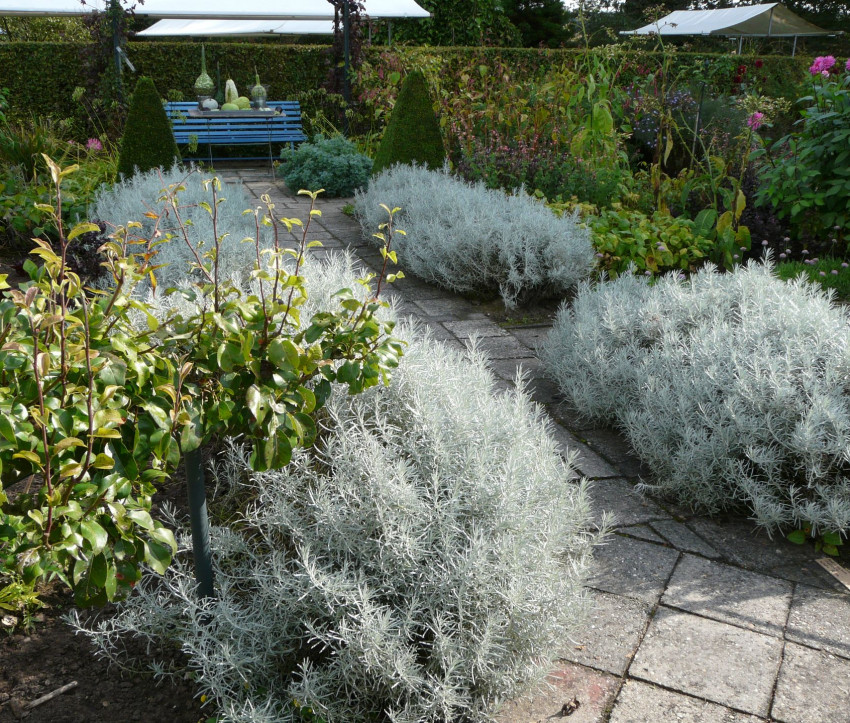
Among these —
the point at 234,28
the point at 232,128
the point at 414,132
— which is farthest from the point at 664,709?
the point at 234,28

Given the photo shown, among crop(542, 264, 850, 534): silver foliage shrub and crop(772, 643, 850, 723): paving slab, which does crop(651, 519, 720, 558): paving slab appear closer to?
crop(542, 264, 850, 534): silver foliage shrub

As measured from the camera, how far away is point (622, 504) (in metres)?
2.76

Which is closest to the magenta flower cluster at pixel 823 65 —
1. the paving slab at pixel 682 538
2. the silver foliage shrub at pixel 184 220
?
the silver foliage shrub at pixel 184 220

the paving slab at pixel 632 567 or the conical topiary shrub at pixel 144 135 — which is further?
the conical topiary shrub at pixel 144 135

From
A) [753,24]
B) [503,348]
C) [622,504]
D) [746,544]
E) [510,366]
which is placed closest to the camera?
[746,544]

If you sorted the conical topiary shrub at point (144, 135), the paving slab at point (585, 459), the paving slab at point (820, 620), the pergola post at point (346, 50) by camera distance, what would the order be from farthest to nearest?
the pergola post at point (346, 50) < the conical topiary shrub at point (144, 135) < the paving slab at point (585, 459) < the paving slab at point (820, 620)

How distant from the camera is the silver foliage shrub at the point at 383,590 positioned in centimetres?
168

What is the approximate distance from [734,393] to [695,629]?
103 cm

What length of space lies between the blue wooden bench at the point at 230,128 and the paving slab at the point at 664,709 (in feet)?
31.2

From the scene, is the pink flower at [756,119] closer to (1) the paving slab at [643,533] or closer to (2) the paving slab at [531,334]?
(2) the paving slab at [531,334]

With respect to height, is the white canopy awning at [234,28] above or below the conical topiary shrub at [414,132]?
above

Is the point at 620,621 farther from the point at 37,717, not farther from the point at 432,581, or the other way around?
the point at 37,717

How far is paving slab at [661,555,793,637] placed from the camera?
218 cm

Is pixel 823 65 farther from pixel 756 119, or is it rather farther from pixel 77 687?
pixel 77 687
